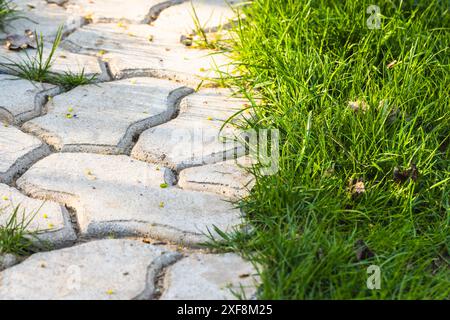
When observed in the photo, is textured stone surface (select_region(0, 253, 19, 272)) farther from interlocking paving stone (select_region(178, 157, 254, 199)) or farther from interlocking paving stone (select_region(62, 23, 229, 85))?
interlocking paving stone (select_region(62, 23, 229, 85))

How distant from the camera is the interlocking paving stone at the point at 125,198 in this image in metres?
2.10

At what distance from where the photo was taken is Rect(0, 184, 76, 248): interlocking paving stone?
6.72 ft

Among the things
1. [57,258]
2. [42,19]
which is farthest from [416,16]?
[57,258]

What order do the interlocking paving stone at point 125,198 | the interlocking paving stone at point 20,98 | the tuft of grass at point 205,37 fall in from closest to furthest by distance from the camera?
the interlocking paving stone at point 125,198 → the interlocking paving stone at point 20,98 → the tuft of grass at point 205,37

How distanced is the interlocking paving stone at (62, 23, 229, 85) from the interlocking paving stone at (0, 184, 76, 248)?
2.87 feet

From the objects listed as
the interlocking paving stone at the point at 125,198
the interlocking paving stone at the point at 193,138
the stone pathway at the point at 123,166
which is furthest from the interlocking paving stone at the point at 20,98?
the interlocking paving stone at the point at 193,138

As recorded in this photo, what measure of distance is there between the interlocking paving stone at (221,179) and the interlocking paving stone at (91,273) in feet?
1.09

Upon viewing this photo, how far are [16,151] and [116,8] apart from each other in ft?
4.11

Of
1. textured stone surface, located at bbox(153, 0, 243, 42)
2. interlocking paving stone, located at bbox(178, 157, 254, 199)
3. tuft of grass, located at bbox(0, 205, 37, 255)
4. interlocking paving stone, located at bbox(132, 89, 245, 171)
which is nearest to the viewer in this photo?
tuft of grass, located at bbox(0, 205, 37, 255)

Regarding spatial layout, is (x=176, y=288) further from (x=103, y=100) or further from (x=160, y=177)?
(x=103, y=100)

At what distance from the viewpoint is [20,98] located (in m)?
2.71

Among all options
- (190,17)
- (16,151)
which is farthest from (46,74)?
(190,17)

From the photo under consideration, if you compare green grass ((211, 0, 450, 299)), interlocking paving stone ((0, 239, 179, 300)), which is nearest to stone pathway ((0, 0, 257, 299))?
interlocking paving stone ((0, 239, 179, 300))

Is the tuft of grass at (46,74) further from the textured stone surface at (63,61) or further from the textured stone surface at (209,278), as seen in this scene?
the textured stone surface at (209,278)
